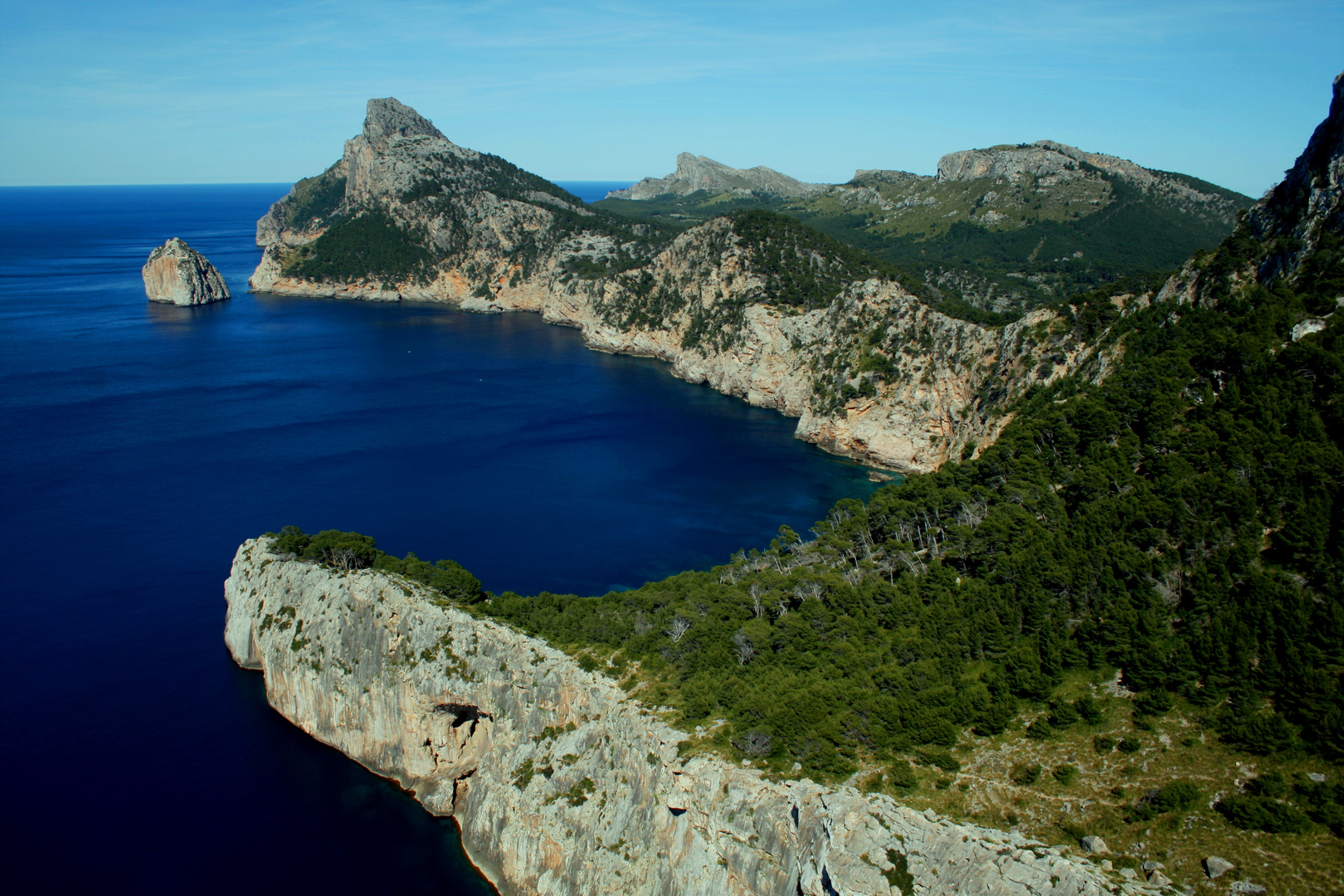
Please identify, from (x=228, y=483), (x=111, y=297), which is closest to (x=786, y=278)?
(x=228, y=483)

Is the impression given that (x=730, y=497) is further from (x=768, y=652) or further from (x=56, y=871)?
(x=56, y=871)

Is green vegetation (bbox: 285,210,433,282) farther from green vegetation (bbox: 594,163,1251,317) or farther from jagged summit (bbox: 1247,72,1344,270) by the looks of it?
jagged summit (bbox: 1247,72,1344,270)

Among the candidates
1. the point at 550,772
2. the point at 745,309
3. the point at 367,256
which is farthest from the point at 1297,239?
the point at 367,256

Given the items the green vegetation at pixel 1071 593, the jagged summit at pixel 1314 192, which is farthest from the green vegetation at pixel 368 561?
the jagged summit at pixel 1314 192

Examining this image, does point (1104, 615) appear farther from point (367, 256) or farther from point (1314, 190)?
point (367, 256)

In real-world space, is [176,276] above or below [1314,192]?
below

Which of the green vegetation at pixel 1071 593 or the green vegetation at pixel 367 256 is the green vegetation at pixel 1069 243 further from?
the green vegetation at pixel 1071 593
